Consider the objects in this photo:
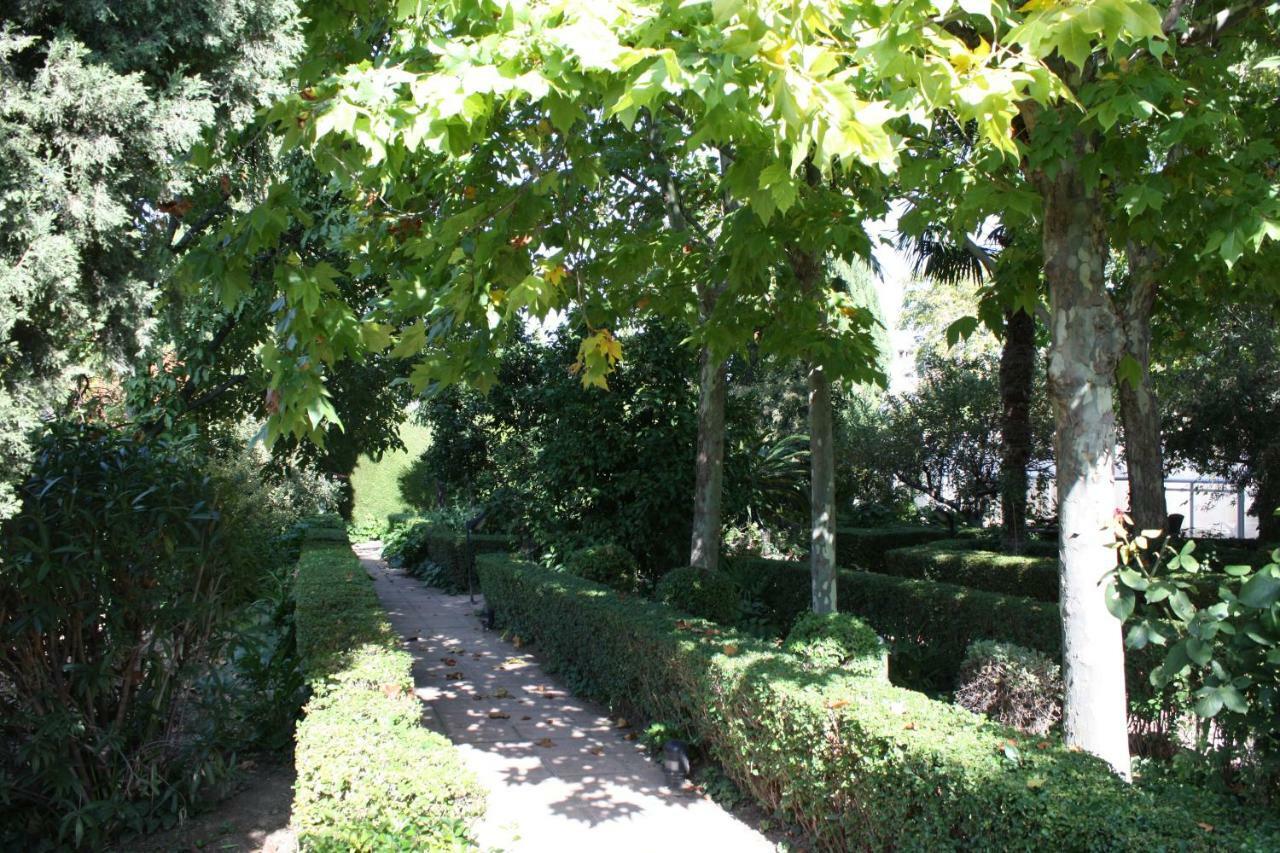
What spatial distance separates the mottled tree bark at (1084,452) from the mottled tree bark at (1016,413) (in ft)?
26.8

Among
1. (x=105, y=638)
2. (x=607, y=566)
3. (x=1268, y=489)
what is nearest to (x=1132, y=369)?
(x=105, y=638)

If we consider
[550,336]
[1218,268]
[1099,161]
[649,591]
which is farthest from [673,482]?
[1099,161]

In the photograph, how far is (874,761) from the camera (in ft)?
12.9

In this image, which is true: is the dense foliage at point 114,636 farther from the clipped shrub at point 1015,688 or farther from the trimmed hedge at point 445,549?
the trimmed hedge at point 445,549

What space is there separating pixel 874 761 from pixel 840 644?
9.86 feet

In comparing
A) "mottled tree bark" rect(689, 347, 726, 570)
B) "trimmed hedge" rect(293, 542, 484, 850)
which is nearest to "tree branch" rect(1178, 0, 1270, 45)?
"mottled tree bark" rect(689, 347, 726, 570)

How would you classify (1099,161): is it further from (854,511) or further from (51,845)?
(854,511)

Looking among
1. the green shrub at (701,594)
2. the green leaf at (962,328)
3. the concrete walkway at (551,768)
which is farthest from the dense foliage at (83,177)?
the green shrub at (701,594)

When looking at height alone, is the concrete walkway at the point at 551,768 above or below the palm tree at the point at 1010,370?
below

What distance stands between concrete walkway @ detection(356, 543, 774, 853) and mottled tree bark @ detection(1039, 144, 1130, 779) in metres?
1.79

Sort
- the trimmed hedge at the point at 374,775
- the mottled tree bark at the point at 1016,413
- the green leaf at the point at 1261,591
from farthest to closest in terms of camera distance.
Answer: the mottled tree bark at the point at 1016,413 < the trimmed hedge at the point at 374,775 < the green leaf at the point at 1261,591

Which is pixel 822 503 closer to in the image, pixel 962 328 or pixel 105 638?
pixel 962 328

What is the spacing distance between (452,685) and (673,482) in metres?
4.26

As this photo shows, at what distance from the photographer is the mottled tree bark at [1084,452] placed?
13.9ft
